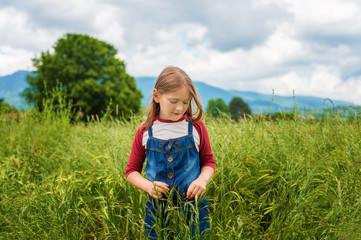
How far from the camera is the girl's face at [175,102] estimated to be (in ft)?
5.87

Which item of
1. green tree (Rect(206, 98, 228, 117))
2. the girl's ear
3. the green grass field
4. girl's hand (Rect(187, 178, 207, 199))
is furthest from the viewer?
green tree (Rect(206, 98, 228, 117))

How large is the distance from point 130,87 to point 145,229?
15752mm

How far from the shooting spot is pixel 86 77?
16266 mm

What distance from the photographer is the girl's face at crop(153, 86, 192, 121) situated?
5.87 feet

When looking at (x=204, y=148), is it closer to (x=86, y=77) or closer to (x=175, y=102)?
(x=175, y=102)

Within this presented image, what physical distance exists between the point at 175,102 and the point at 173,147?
0.93 feet

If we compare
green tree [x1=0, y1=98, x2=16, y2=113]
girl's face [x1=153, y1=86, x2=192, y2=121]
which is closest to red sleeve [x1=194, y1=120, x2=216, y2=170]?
girl's face [x1=153, y1=86, x2=192, y2=121]

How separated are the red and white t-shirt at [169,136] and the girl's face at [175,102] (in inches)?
3.0

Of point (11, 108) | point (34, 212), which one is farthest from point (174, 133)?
point (11, 108)

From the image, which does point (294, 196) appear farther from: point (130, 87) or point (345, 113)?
point (130, 87)

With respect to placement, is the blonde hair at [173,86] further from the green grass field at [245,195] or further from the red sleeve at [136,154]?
the green grass field at [245,195]

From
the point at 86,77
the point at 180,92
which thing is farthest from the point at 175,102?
the point at 86,77

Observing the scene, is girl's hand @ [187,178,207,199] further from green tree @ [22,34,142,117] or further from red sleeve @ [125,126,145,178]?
green tree @ [22,34,142,117]

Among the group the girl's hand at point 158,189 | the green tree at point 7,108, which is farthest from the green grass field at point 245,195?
the green tree at point 7,108
